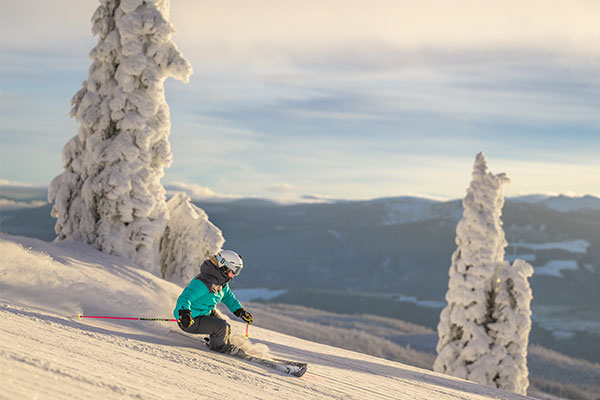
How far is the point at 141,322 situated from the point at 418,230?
191m

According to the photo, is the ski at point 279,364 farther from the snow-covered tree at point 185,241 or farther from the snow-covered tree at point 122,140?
the snow-covered tree at point 185,241

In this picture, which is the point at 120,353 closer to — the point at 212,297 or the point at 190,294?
the point at 190,294

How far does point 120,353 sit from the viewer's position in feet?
22.7

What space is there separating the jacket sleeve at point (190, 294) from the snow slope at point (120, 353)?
624 millimetres

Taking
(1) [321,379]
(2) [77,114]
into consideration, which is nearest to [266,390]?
(1) [321,379]

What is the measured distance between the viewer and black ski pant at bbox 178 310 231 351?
845 cm

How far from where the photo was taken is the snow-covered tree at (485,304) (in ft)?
70.2

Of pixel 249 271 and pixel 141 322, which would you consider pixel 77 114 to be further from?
pixel 249 271

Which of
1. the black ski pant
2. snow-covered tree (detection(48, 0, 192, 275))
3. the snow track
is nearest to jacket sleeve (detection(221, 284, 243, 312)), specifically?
the black ski pant

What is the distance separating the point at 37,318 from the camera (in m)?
7.64

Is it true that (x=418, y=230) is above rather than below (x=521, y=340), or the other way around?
above

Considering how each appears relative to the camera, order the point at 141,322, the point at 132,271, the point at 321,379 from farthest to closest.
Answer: the point at 132,271 < the point at 141,322 < the point at 321,379

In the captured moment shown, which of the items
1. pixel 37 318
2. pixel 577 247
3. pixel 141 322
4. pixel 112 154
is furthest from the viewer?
pixel 577 247

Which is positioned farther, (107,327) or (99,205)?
(99,205)
